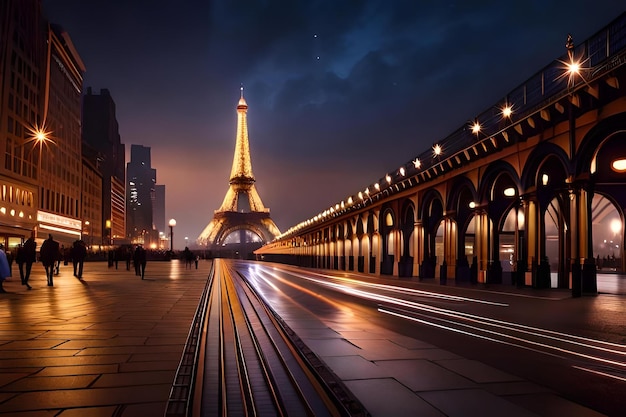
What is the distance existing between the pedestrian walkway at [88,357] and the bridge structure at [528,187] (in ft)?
46.8

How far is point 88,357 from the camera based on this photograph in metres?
7.10

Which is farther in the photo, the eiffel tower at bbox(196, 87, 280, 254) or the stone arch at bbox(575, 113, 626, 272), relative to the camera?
the eiffel tower at bbox(196, 87, 280, 254)

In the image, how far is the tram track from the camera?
4.95m

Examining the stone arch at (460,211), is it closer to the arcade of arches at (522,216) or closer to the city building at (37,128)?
the arcade of arches at (522,216)

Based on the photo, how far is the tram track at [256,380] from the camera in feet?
16.2

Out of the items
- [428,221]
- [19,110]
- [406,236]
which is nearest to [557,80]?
[428,221]

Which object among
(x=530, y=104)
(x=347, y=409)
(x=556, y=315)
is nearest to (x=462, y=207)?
(x=530, y=104)

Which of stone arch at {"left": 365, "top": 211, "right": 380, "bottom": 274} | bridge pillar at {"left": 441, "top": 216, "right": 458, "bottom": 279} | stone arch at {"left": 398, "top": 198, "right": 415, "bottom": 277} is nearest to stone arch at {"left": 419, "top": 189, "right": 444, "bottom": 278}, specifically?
bridge pillar at {"left": 441, "top": 216, "right": 458, "bottom": 279}

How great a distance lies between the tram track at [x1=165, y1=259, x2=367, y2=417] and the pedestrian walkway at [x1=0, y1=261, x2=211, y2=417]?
29 cm

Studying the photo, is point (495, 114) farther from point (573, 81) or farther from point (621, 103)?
point (621, 103)

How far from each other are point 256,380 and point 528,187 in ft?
66.1

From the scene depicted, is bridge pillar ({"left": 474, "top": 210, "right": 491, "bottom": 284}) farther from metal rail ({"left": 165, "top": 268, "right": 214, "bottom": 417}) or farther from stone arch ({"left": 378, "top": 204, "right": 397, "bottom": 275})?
metal rail ({"left": 165, "top": 268, "right": 214, "bottom": 417})

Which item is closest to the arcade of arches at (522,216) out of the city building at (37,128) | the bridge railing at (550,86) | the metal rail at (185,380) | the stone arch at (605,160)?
the stone arch at (605,160)

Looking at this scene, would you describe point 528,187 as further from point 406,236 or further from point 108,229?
point 108,229
